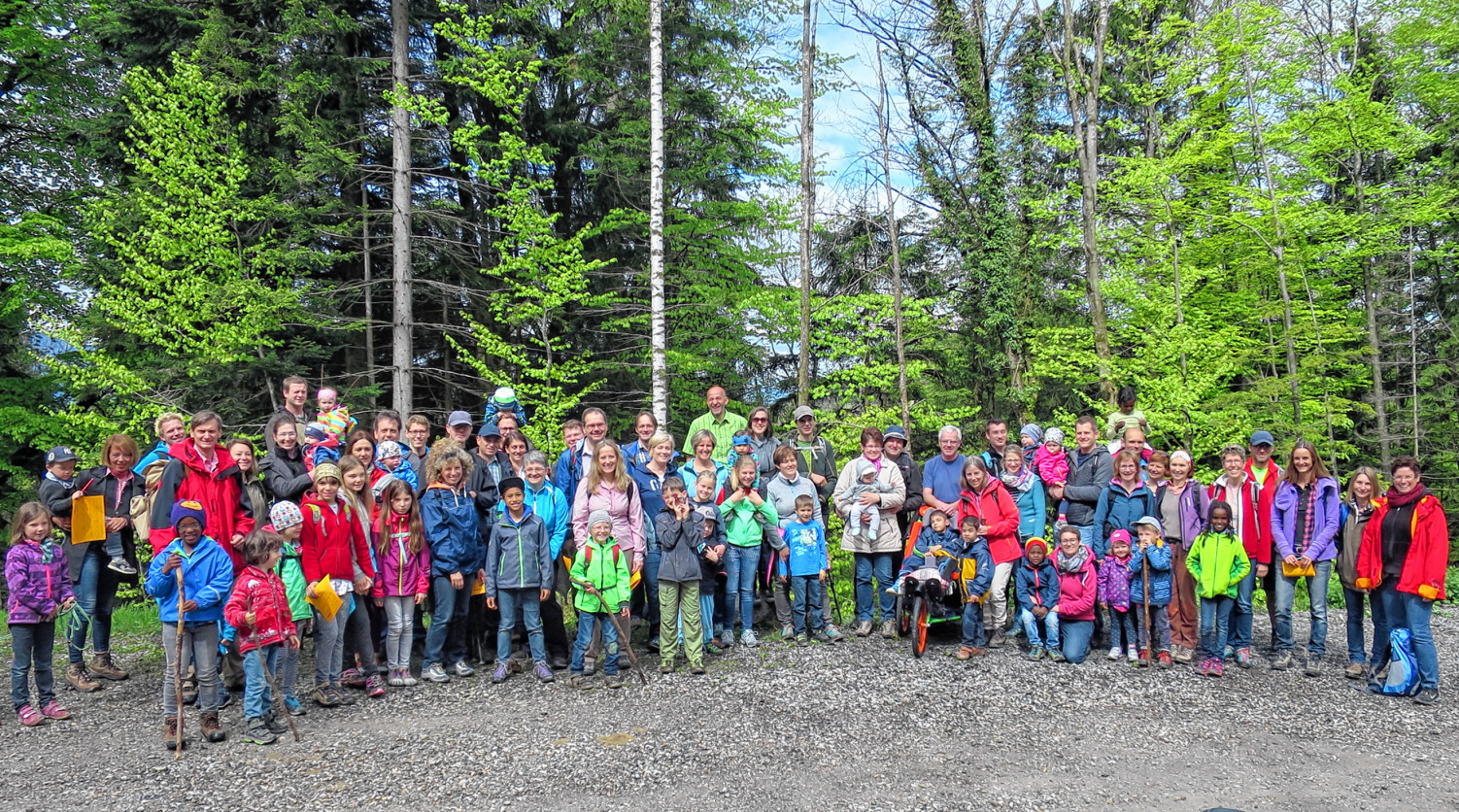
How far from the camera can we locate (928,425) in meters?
15.6

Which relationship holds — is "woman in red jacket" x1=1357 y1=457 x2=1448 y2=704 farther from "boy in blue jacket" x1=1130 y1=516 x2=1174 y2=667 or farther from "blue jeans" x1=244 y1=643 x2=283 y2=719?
"blue jeans" x1=244 y1=643 x2=283 y2=719

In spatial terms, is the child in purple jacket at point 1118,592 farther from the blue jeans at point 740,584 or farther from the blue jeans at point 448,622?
the blue jeans at point 448,622

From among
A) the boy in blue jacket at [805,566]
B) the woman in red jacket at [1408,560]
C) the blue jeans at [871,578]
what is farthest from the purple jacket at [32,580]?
the woman in red jacket at [1408,560]

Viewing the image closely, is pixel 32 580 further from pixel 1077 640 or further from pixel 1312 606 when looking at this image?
pixel 1312 606

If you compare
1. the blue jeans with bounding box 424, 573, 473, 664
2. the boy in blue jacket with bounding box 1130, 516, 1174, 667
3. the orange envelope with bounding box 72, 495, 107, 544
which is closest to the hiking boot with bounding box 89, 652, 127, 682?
the orange envelope with bounding box 72, 495, 107, 544

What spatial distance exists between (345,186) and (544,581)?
1098cm

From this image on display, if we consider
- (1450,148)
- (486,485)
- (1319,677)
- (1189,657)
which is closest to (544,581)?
(486,485)

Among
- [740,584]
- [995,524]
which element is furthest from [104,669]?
[995,524]

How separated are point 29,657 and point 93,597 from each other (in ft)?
2.83

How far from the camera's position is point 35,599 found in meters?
5.66

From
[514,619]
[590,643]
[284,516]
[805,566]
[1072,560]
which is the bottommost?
[590,643]

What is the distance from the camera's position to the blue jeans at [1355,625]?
6.82 meters

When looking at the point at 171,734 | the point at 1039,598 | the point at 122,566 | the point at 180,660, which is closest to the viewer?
the point at 180,660

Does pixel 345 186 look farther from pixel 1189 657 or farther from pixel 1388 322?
pixel 1388 322
